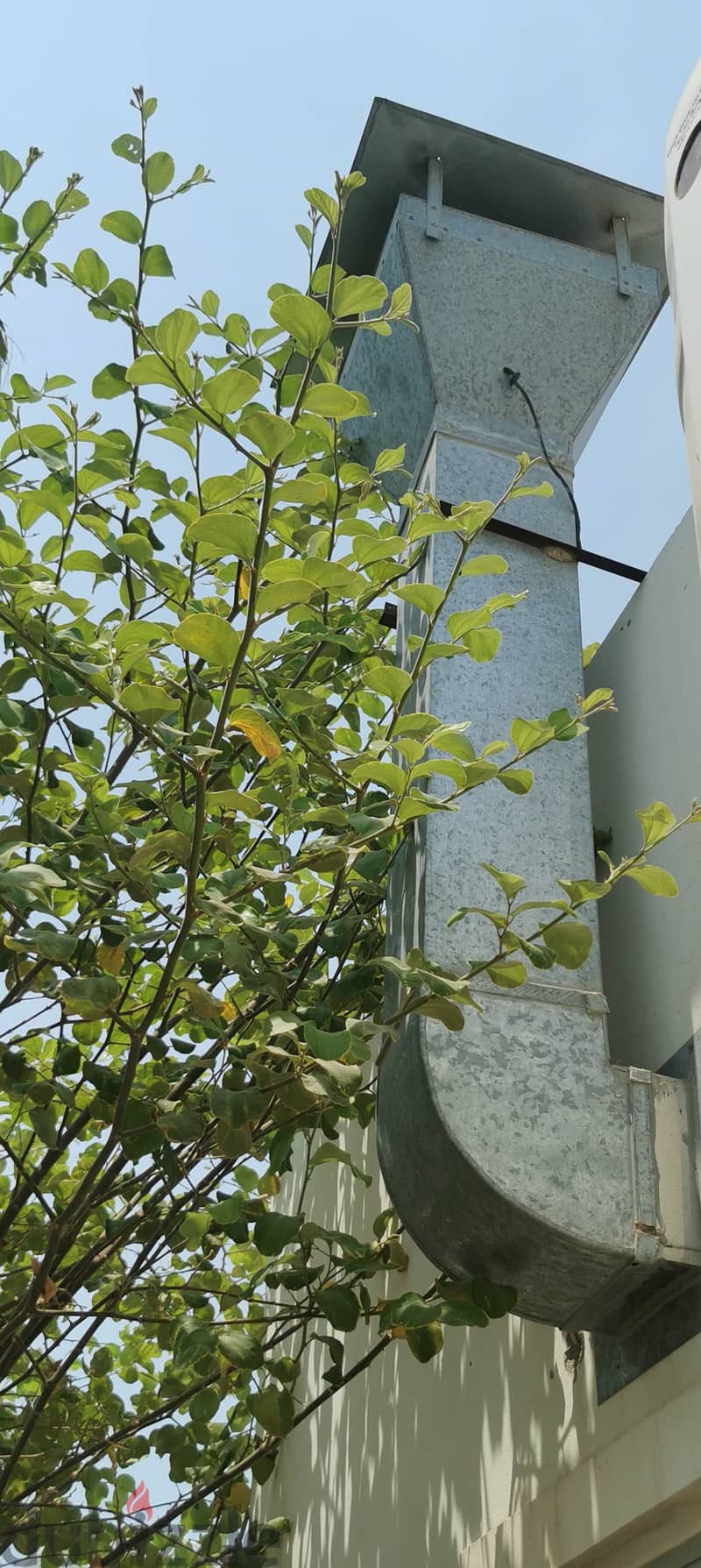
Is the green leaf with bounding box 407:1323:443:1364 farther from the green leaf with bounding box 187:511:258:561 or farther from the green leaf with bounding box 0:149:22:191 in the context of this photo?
the green leaf with bounding box 0:149:22:191

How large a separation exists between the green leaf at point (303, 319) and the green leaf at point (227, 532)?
0.22 metres

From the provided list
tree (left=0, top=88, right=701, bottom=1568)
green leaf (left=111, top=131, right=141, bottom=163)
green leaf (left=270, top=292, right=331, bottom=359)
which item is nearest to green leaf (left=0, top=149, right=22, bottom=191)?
tree (left=0, top=88, right=701, bottom=1568)

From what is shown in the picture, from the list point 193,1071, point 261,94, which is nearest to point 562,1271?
point 193,1071

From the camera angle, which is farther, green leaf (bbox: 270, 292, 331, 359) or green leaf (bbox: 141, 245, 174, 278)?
green leaf (bbox: 141, 245, 174, 278)

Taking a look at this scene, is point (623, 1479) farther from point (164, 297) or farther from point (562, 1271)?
point (164, 297)

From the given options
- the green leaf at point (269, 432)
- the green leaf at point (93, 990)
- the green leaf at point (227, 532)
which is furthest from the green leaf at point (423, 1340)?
the green leaf at point (269, 432)

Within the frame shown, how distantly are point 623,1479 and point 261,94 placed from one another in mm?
3479

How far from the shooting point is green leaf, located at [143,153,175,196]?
219cm

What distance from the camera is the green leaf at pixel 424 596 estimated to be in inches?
69.0

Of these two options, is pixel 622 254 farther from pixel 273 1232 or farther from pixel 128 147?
pixel 273 1232

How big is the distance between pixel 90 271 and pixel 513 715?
3.29ft

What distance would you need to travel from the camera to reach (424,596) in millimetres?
1764

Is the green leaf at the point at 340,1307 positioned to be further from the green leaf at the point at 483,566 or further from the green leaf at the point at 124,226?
the green leaf at the point at 124,226

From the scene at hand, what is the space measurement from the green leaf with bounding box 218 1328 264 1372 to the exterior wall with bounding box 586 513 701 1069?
0.71 metres
